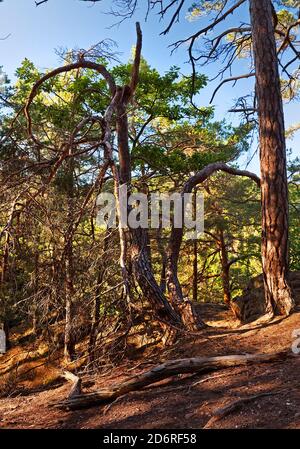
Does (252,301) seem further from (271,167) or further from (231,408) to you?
(231,408)

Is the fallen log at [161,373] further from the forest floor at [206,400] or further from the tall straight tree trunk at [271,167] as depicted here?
the tall straight tree trunk at [271,167]

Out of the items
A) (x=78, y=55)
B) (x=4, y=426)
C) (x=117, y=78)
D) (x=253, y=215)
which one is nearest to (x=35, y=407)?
(x=4, y=426)

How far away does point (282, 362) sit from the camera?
446 cm

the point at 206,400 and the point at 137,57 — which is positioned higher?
the point at 137,57

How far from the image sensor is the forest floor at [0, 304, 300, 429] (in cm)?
324

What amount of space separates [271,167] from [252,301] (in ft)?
11.4

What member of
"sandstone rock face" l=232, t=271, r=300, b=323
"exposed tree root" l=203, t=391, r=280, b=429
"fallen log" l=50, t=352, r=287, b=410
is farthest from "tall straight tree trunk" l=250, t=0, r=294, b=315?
"exposed tree root" l=203, t=391, r=280, b=429

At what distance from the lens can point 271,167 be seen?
6.57 meters

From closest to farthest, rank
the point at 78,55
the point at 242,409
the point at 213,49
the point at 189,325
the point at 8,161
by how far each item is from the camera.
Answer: the point at 242,409 < the point at 8,161 < the point at 78,55 < the point at 189,325 < the point at 213,49

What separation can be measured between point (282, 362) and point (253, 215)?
10827mm

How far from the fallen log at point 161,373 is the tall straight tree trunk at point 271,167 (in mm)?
1904

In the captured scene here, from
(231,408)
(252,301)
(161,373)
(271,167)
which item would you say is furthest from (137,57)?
(231,408)
